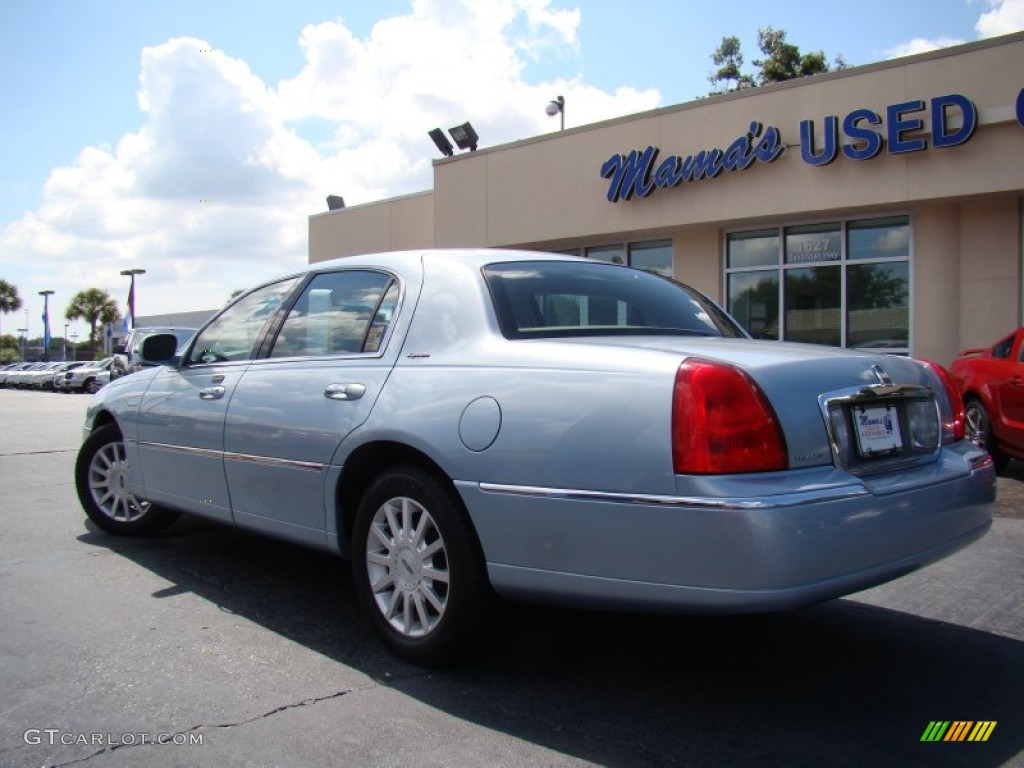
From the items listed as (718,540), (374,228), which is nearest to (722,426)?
(718,540)

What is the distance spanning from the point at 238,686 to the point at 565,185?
14146mm

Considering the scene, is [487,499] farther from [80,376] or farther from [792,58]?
[80,376]

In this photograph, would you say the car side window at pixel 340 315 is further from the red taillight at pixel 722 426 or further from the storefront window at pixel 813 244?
the storefront window at pixel 813 244

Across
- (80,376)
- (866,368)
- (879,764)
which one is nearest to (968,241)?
(866,368)

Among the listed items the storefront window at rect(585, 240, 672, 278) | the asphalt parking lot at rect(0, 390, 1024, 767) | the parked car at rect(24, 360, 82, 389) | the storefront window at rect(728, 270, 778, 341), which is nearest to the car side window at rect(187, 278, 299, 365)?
the asphalt parking lot at rect(0, 390, 1024, 767)

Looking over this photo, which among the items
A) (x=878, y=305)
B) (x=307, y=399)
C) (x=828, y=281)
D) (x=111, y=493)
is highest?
(x=828, y=281)

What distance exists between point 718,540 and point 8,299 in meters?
87.9

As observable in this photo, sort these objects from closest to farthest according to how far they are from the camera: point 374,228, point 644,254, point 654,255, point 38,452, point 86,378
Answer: point 38,452 < point 654,255 < point 644,254 < point 374,228 < point 86,378

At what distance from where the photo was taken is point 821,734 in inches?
111

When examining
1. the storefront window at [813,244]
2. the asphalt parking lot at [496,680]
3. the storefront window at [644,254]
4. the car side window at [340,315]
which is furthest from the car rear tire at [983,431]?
the storefront window at [644,254]

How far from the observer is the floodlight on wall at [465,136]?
1878 centimetres

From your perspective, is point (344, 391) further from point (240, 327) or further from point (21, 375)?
point (21, 375)

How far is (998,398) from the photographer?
8.20 meters

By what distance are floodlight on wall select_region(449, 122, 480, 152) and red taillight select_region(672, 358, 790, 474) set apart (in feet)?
54.6
